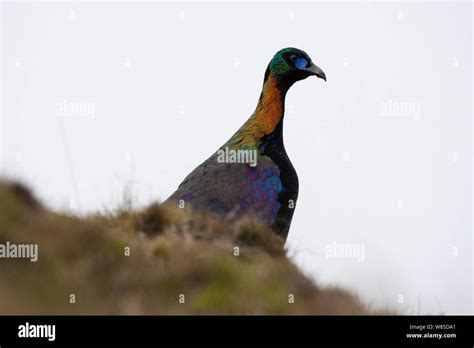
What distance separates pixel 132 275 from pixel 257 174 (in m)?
5.11

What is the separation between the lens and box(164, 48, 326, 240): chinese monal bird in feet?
41.9

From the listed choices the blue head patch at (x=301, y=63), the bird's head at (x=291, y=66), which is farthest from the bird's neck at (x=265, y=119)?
the blue head patch at (x=301, y=63)

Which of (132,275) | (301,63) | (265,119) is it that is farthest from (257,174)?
(132,275)

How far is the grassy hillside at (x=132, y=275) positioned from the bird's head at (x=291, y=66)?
4.94m

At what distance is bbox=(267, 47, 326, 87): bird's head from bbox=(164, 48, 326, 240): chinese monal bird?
14 mm

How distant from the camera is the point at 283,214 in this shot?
1320 centimetres

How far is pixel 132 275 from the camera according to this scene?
8.22m

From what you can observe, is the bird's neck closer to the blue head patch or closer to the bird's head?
the bird's head

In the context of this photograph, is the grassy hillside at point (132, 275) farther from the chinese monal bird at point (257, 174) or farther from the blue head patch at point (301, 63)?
the blue head patch at point (301, 63)

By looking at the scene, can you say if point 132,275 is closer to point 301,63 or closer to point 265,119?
point 265,119

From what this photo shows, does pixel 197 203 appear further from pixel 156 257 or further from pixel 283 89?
pixel 156 257
